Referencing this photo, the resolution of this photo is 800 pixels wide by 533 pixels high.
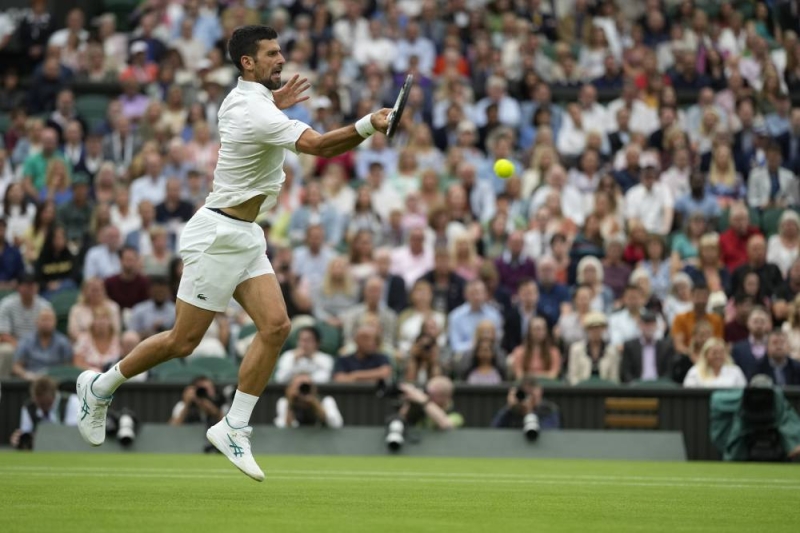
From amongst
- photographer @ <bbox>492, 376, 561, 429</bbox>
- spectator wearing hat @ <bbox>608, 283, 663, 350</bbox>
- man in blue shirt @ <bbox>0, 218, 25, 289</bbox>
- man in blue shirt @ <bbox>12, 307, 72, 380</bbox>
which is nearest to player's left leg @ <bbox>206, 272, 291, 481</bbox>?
photographer @ <bbox>492, 376, 561, 429</bbox>

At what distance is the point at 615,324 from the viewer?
647 inches

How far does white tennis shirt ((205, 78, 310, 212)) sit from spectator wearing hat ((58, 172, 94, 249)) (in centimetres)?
1033

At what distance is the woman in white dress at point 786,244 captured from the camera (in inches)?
696

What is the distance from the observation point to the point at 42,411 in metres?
14.8

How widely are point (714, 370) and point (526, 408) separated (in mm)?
2162

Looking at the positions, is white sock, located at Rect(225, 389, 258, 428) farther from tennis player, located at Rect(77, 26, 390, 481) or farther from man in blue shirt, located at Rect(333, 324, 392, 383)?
man in blue shirt, located at Rect(333, 324, 392, 383)

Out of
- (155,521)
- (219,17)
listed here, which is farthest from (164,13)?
(155,521)

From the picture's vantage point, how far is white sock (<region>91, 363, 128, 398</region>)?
8.86 metres

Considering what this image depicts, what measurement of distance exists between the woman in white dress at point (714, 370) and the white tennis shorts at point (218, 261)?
25.1ft

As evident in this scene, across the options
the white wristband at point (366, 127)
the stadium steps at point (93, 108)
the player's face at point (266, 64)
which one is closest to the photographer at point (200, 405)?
the player's face at point (266, 64)

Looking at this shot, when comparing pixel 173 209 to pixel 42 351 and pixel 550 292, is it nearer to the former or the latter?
pixel 42 351

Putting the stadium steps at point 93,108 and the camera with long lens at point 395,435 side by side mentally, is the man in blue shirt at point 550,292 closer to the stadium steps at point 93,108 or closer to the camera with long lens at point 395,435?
the camera with long lens at point 395,435

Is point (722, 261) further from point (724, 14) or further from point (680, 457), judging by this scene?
point (724, 14)

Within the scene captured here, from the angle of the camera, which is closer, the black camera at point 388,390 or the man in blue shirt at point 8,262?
the black camera at point 388,390
